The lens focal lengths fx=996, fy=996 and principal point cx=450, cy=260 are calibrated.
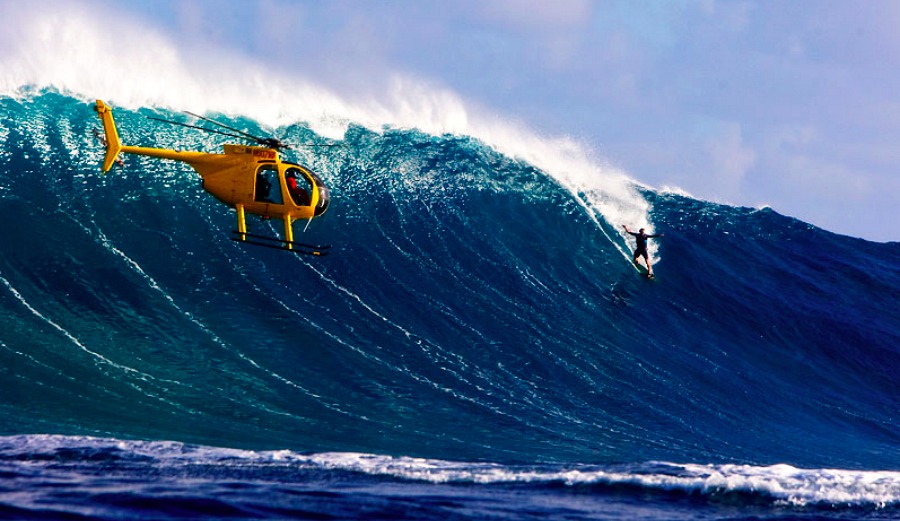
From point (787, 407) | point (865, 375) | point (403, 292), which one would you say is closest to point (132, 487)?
point (403, 292)

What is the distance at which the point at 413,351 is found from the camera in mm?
15039

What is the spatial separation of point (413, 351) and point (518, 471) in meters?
4.75

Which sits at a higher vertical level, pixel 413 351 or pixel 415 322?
pixel 415 322

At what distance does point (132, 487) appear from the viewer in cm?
848

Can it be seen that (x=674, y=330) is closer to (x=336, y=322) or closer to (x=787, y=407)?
(x=787, y=407)

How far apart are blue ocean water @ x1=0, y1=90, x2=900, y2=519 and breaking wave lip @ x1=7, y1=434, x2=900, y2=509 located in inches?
2.0

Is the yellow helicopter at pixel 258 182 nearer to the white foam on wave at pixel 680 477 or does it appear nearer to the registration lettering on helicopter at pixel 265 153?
the registration lettering on helicopter at pixel 265 153

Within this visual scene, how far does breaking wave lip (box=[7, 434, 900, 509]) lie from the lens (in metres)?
9.92

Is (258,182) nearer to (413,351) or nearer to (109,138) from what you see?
(109,138)

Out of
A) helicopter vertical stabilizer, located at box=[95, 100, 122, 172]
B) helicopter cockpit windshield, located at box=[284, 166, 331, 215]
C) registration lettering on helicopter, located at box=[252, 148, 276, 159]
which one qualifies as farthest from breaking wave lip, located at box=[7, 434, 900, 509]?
helicopter vertical stabilizer, located at box=[95, 100, 122, 172]

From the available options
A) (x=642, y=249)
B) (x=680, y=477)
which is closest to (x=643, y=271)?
(x=642, y=249)

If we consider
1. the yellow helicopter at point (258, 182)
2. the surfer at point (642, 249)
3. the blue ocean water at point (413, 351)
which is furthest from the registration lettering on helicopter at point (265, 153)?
the surfer at point (642, 249)

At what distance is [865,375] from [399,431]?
1074cm

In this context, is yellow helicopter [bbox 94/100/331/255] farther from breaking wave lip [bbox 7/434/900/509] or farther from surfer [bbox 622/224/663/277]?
surfer [bbox 622/224/663/277]
